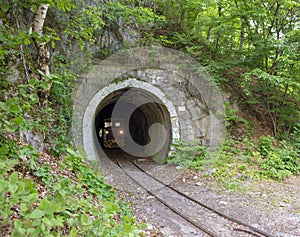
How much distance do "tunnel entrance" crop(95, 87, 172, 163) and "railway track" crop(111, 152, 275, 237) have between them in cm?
293

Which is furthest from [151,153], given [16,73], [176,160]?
[16,73]

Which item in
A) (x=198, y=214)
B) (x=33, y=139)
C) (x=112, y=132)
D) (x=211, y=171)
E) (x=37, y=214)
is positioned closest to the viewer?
(x=37, y=214)

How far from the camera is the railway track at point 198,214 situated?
4.12 meters

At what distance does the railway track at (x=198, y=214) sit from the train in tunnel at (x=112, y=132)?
12.8 m

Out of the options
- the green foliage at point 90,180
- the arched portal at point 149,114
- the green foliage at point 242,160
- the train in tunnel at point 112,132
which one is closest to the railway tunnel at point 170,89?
the arched portal at point 149,114

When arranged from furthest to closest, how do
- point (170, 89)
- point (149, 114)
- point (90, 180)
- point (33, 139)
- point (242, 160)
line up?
point (149, 114), point (170, 89), point (242, 160), point (90, 180), point (33, 139)

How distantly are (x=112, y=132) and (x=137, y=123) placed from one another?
251 inches

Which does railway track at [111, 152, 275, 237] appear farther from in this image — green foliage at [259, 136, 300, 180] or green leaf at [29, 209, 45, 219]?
green leaf at [29, 209, 45, 219]

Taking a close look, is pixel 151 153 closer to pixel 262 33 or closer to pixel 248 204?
pixel 248 204

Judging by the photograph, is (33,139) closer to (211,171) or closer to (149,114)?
(211,171)

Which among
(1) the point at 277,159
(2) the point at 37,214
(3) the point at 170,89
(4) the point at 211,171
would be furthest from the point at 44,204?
(1) the point at 277,159

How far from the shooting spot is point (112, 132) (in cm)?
2183

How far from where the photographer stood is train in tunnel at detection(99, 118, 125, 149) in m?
20.0

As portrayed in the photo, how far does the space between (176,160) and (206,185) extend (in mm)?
2041
